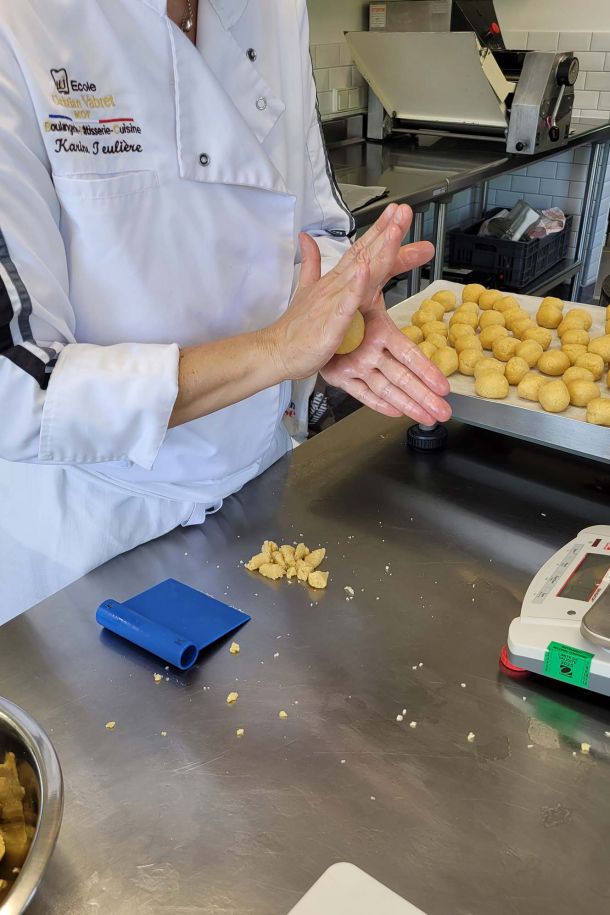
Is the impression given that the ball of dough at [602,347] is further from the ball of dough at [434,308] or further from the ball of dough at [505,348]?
the ball of dough at [434,308]

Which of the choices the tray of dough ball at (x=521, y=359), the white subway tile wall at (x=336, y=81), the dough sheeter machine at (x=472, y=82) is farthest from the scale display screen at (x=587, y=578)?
the white subway tile wall at (x=336, y=81)

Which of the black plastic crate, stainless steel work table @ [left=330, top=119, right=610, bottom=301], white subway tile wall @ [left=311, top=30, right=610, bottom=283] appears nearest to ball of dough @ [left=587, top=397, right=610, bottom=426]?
stainless steel work table @ [left=330, top=119, right=610, bottom=301]

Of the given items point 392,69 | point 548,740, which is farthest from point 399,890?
point 392,69

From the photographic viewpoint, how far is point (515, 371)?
50.6 inches

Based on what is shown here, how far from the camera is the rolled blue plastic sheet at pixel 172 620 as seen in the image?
0.88m

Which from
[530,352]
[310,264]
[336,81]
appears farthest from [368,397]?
[336,81]

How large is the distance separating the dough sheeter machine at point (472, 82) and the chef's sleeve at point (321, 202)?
6.08ft

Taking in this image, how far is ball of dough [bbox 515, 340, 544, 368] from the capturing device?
1.33 meters

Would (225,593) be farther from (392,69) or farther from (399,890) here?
(392,69)

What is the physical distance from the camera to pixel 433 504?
117 centimetres

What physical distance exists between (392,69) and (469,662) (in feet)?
9.96

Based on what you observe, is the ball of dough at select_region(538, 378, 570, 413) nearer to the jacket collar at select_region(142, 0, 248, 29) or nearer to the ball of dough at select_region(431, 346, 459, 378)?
the ball of dough at select_region(431, 346, 459, 378)

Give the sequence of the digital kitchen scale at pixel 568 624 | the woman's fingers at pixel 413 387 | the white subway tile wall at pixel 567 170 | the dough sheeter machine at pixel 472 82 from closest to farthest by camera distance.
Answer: the digital kitchen scale at pixel 568 624 < the woman's fingers at pixel 413 387 < the dough sheeter machine at pixel 472 82 < the white subway tile wall at pixel 567 170

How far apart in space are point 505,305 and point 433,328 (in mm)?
174
